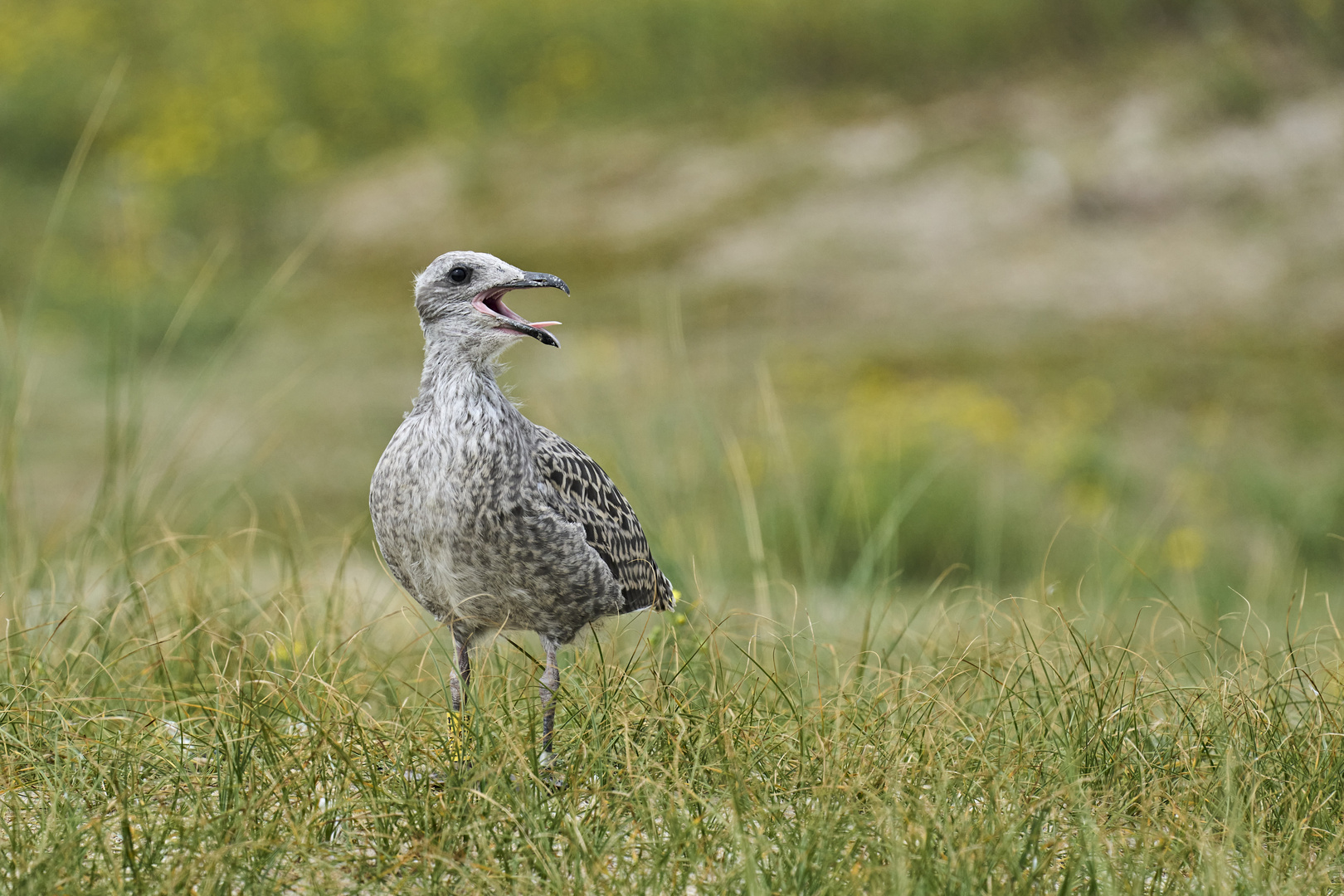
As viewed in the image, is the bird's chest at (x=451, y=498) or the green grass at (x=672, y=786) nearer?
the green grass at (x=672, y=786)

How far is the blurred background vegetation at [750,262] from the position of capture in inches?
292

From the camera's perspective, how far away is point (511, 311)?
11.2ft

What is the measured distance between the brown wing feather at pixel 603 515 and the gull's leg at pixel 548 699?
28 cm

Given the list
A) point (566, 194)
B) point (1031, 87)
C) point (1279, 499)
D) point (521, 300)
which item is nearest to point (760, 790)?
point (1279, 499)

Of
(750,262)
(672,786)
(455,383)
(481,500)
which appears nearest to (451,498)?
(481,500)

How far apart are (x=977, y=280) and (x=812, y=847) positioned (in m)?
12.0

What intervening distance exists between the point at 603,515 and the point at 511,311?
62cm

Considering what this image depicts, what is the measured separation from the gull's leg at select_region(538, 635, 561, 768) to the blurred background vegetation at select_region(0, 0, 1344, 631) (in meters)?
1.23

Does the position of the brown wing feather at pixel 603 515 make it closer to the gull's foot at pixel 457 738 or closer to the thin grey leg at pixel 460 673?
the thin grey leg at pixel 460 673

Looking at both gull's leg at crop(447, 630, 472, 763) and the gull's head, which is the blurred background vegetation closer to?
gull's leg at crop(447, 630, 472, 763)

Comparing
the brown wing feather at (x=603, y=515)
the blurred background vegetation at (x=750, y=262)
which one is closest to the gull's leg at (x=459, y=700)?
the brown wing feather at (x=603, y=515)

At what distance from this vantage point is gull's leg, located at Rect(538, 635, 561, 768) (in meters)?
3.19

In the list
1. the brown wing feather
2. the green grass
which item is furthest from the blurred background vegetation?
the green grass

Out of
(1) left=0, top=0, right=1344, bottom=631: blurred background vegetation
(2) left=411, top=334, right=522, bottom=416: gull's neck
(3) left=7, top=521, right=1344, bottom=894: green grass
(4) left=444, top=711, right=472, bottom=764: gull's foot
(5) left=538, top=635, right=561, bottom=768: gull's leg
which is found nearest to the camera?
(3) left=7, top=521, right=1344, bottom=894: green grass
